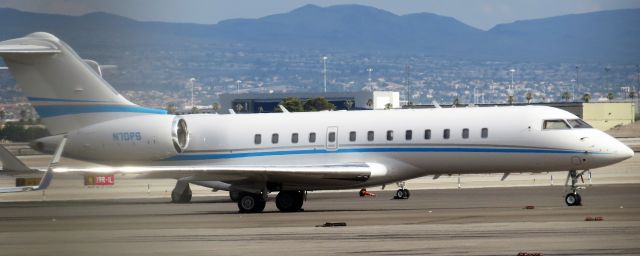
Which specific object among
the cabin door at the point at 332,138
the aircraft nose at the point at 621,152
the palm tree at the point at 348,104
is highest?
the palm tree at the point at 348,104

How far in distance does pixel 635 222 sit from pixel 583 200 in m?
13.2

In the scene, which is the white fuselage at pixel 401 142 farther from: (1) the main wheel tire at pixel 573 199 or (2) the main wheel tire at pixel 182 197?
(2) the main wheel tire at pixel 182 197

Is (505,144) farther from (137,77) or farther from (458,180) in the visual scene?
(137,77)

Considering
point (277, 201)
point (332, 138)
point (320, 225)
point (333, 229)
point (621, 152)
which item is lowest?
point (277, 201)

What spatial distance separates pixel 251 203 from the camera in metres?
36.0

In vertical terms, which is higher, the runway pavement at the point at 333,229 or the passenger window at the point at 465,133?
the passenger window at the point at 465,133

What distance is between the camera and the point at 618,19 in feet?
32.1

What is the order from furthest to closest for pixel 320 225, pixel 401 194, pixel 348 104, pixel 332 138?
1. pixel 348 104
2. pixel 401 194
3. pixel 332 138
4. pixel 320 225

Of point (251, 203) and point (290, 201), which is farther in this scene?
point (290, 201)

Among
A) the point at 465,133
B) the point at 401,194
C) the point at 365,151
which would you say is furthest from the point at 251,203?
the point at 401,194

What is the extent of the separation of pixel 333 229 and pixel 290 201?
10689 millimetres

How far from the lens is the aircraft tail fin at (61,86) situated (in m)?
12.1

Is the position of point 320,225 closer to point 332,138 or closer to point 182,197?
point 332,138

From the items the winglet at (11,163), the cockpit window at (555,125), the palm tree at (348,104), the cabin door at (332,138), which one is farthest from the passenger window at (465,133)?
the palm tree at (348,104)
